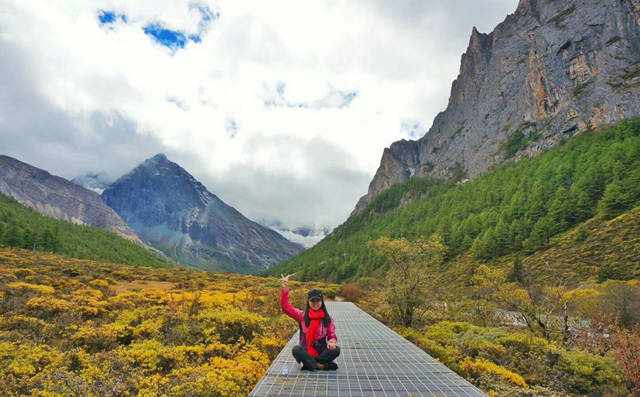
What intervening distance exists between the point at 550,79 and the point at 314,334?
159 metres

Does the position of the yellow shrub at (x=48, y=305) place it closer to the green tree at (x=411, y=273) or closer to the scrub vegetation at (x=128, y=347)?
the scrub vegetation at (x=128, y=347)

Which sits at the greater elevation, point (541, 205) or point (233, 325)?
point (541, 205)

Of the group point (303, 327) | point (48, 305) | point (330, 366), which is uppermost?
point (303, 327)

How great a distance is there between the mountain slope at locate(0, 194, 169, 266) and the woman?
3670 inches

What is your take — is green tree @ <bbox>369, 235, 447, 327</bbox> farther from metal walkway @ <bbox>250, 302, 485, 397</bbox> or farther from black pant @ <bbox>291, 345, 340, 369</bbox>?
black pant @ <bbox>291, 345, 340, 369</bbox>

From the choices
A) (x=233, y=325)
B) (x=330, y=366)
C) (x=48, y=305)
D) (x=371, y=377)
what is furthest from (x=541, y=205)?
(x=48, y=305)

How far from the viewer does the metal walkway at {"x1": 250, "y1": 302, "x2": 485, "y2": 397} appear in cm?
799

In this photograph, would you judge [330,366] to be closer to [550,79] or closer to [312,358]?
[312,358]

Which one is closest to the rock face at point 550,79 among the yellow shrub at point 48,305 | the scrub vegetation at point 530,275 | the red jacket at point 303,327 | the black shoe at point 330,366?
the scrub vegetation at point 530,275

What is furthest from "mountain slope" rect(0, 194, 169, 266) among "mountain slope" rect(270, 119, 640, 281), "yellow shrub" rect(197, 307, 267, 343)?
"yellow shrub" rect(197, 307, 267, 343)

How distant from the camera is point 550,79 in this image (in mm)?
139625

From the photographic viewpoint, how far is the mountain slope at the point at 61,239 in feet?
284

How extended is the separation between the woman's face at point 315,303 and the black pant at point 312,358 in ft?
3.27

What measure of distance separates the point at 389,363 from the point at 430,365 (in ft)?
3.51
